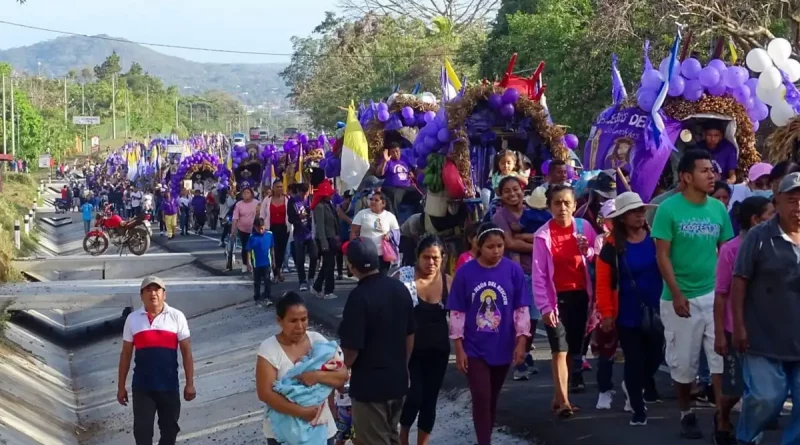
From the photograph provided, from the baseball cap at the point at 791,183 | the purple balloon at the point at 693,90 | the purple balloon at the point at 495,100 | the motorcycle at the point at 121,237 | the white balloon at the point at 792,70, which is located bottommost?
the motorcycle at the point at 121,237

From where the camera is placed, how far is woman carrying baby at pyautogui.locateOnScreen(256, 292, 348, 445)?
6.80 m

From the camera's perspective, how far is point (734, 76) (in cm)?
1115

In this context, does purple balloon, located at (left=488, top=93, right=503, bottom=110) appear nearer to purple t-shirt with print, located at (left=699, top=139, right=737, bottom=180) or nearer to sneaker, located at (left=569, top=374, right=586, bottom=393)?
purple t-shirt with print, located at (left=699, top=139, right=737, bottom=180)

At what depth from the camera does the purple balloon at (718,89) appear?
1103cm

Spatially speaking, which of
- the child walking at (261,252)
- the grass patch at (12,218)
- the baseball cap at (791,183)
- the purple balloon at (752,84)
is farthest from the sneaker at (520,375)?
the grass patch at (12,218)

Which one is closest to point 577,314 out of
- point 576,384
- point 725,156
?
point 576,384

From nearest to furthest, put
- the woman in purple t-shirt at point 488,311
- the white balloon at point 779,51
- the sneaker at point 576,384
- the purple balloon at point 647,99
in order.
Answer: the woman in purple t-shirt at point 488,311
the sneaker at point 576,384
the purple balloon at point 647,99
the white balloon at point 779,51

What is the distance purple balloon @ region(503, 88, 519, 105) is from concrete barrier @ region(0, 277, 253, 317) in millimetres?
9241

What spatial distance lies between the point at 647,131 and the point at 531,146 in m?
2.05

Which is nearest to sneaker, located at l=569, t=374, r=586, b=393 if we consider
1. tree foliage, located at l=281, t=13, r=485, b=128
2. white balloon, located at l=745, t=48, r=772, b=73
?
white balloon, located at l=745, t=48, r=772, b=73

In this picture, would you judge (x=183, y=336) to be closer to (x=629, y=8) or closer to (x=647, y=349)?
(x=647, y=349)

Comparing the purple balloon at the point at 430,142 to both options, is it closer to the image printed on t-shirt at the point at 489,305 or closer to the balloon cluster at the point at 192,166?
the image printed on t-shirt at the point at 489,305

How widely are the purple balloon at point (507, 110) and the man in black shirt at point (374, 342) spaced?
5516mm

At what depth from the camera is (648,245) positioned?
27.7 ft
